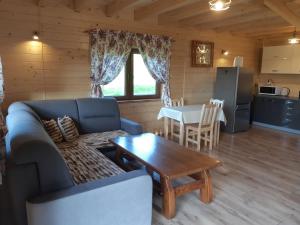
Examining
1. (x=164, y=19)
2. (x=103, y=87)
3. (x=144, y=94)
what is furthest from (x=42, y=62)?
(x=164, y=19)

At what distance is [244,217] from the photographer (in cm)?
238

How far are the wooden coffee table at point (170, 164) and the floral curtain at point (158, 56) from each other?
6.88 feet

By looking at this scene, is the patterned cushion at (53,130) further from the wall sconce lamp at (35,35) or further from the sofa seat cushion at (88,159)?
the wall sconce lamp at (35,35)

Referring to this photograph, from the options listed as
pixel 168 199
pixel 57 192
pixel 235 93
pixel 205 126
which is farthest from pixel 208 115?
pixel 57 192

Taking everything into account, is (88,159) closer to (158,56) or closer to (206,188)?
(206,188)

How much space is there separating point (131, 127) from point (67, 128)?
92cm

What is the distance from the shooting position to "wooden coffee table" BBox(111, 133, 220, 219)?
2310 mm

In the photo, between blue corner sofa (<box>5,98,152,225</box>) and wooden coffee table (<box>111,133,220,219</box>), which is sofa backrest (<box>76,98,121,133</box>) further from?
blue corner sofa (<box>5,98,152,225</box>)

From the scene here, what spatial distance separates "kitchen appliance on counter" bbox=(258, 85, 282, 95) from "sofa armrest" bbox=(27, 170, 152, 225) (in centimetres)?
556

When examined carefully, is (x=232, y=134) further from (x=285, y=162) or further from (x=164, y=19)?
(x=164, y=19)

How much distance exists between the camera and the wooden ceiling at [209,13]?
147 inches

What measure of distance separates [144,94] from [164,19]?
1.55 m

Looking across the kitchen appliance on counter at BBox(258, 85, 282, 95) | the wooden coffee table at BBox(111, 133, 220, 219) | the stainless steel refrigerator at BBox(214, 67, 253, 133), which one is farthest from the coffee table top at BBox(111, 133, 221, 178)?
the kitchen appliance on counter at BBox(258, 85, 282, 95)

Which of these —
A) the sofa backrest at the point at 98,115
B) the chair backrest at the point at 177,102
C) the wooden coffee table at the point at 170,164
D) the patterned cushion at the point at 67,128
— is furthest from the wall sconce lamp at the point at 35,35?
the chair backrest at the point at 177,102
